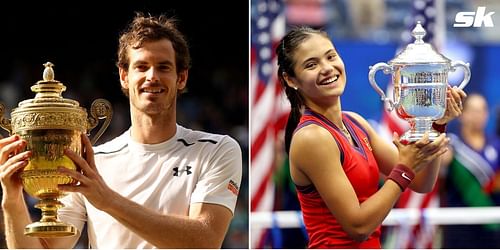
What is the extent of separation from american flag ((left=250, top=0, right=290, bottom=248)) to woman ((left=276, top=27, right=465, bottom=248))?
11.6 inches

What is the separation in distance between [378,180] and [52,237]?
1.18 m

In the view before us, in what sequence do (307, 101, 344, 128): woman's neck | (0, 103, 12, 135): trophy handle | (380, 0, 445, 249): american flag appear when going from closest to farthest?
1. (0, 103, 12, 135): trophy handle
2. (307, 101, 344, 128): woman's neck
3. (380, 0, 445, 249): american flag

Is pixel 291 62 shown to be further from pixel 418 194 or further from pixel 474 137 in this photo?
pixel 474 137

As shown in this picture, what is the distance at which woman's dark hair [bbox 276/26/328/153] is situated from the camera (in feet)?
16.2

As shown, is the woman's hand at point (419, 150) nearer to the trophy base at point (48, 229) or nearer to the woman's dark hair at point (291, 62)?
the woman's dark hair at point (291, 62)

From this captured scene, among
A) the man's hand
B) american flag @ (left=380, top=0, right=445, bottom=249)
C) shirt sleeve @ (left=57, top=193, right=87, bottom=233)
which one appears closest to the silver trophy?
american flag @ (left=380, top=0, right=445, bottom=249)

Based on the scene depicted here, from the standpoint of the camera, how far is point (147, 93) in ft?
15.8

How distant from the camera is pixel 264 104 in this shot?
543cm

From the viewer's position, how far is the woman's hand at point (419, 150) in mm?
4711

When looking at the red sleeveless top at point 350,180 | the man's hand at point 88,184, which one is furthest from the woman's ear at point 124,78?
the red sleeveless top at point 350,180

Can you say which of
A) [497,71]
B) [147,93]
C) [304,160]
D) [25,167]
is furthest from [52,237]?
[497,71]

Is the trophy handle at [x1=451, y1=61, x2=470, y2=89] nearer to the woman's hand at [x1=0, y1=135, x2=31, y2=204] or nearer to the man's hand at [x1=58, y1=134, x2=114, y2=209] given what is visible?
the man's hand at [x1=58, y1=134, x2=114, y2=209]

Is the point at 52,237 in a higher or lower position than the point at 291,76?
lower

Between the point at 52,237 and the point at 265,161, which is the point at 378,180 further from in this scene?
the point at 52,237
